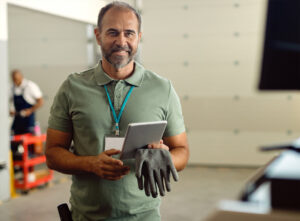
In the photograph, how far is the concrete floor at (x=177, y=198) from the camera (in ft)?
14.0

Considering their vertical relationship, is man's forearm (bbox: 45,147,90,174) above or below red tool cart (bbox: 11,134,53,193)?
above

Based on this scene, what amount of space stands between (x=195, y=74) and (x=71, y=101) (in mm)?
5635

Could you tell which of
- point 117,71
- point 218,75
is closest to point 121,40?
point 117,71

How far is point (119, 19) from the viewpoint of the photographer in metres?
1.67

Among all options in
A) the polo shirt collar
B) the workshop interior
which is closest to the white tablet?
the polo shirt collar

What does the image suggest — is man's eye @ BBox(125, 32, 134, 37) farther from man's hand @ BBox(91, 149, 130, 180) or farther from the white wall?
the white wall

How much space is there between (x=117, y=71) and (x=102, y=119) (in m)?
0.24

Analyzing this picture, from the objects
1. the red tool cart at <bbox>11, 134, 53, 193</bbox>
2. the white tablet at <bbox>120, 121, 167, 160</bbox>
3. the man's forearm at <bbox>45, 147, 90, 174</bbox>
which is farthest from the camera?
the red tool cart at <bbox>11, 134, 53, 193</bbox>

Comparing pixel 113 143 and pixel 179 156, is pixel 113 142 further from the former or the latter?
pixel 179 156

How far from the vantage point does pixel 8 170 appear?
15.8 feet

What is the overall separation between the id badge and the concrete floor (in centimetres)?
211

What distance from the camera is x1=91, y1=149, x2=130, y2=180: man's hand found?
1496mm

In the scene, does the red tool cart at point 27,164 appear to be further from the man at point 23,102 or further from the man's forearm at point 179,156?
the man's forearm at point 179,156

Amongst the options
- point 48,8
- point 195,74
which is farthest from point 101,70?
point 195,74
